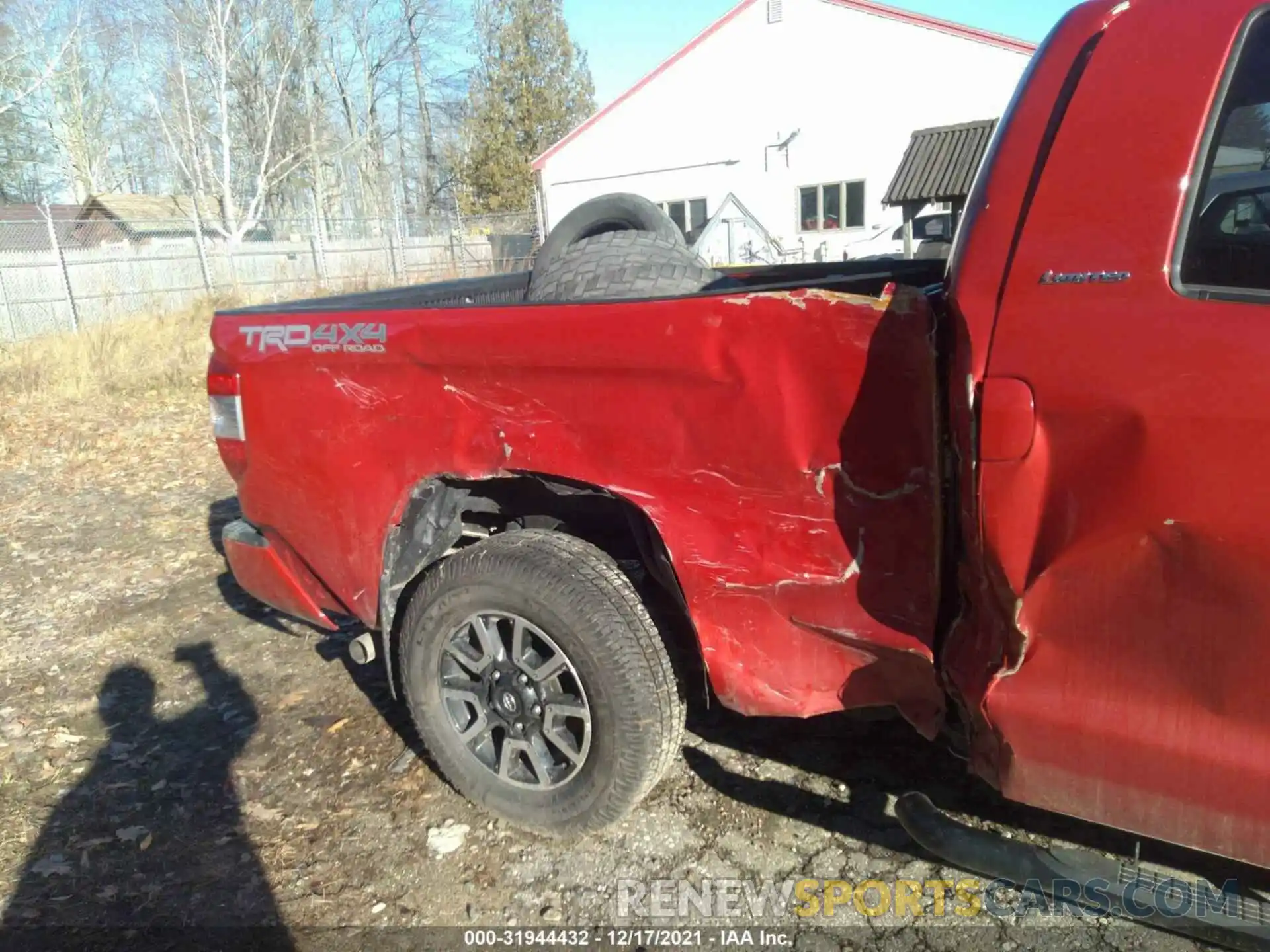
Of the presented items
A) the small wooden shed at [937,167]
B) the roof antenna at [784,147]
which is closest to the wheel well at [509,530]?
the small wooden shed at [937,167]

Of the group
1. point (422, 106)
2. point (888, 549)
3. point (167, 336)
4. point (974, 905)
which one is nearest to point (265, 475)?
point (888, 549)

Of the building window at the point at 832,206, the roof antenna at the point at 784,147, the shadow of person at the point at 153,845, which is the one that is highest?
the roof antenna at the point at 784,147

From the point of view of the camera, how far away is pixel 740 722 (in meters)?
3.28

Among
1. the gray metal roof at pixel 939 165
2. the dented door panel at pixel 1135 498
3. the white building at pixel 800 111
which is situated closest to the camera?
the dented door panel at pixel 1135 498

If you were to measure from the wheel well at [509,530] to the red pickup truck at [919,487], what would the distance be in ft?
0.04

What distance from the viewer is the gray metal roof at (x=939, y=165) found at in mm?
14328

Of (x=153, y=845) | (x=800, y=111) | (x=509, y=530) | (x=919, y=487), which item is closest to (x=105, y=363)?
(x=153, y=845)

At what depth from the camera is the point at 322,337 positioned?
9.06ft

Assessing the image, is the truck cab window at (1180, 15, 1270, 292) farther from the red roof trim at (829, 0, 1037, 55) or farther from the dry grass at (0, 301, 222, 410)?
the red roof trim at (829, 0, 1037, 55)

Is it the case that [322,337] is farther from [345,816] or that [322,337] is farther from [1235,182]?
[1235,182]

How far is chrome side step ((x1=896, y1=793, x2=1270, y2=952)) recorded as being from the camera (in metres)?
1.73

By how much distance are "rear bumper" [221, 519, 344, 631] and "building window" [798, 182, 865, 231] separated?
21280 millimetres

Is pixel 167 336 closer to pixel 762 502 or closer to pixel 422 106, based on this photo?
pixel 762 502

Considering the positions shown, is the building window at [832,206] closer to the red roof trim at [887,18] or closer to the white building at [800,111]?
the white building at [800,111]
